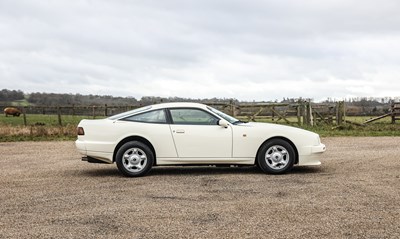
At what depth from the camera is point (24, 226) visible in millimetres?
4965

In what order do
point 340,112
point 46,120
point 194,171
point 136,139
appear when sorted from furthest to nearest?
point 46,120, point 340,112, point 194,171, point 136,139

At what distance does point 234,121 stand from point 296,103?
1664 cm

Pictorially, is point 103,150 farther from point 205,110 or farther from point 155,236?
point 155,236

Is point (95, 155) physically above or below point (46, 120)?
below

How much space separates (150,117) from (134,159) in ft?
2.79

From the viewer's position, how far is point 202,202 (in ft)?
19.7

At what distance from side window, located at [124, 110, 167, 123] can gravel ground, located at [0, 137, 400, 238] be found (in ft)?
3.35

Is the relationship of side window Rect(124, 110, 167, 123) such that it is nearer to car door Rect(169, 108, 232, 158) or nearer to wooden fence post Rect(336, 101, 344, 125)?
car door Rect(169, 108, 232, 158)

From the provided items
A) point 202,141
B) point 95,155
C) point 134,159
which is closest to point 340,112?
point 202,141

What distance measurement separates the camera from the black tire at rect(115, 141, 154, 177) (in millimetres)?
8195

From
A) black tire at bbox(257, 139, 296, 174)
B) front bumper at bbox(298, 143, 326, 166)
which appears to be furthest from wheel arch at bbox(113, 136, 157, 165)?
front bumper at bbox(298, 143, 326, 166)

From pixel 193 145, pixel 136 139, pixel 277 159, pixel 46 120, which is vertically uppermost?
pixel 46 120

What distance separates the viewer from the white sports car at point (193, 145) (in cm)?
825

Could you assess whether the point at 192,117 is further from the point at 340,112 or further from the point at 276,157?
the point at 340,112
